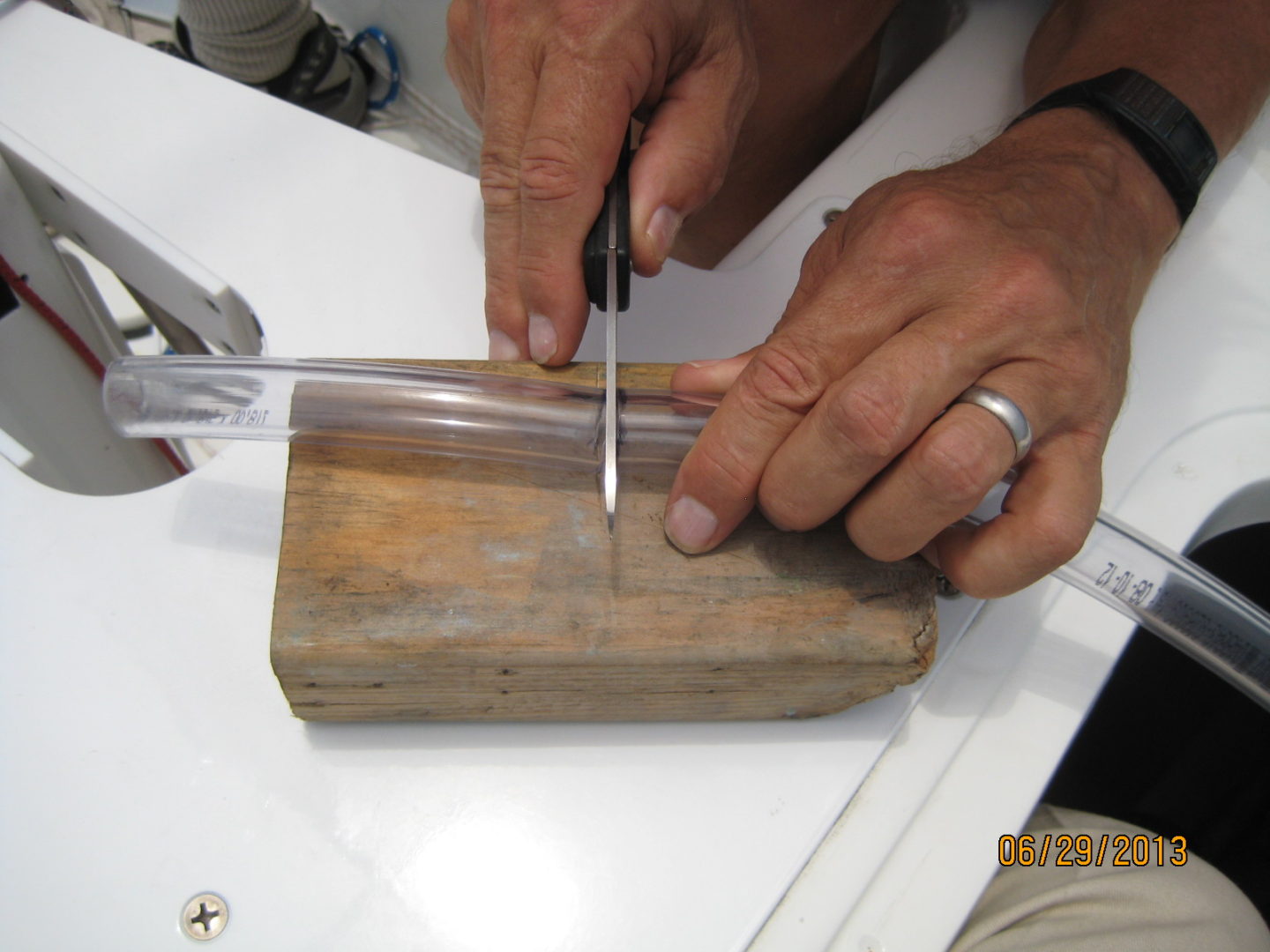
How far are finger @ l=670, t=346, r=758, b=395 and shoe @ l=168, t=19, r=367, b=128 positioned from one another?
896 mm

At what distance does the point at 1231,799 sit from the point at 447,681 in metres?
0.94

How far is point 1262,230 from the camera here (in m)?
0.76

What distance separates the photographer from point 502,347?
0.58m

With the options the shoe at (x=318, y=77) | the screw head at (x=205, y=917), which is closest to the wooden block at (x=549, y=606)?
the screw head at (x=205, y=917)

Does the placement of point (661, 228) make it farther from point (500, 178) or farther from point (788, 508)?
point (788, 508)

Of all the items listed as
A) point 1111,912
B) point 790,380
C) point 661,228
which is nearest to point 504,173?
point 661,228

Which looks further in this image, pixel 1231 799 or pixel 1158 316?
pixel 1231 799

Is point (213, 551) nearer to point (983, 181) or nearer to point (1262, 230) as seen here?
point (983, 181)

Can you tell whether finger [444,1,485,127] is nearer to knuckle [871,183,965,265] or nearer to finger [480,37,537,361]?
finger [480,37,537,361]

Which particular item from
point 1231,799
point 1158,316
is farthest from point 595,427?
point 1231,799

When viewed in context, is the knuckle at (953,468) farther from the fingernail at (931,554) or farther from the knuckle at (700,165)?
the knuckle at (700,165)

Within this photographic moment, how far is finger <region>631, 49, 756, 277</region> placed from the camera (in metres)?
0.55
